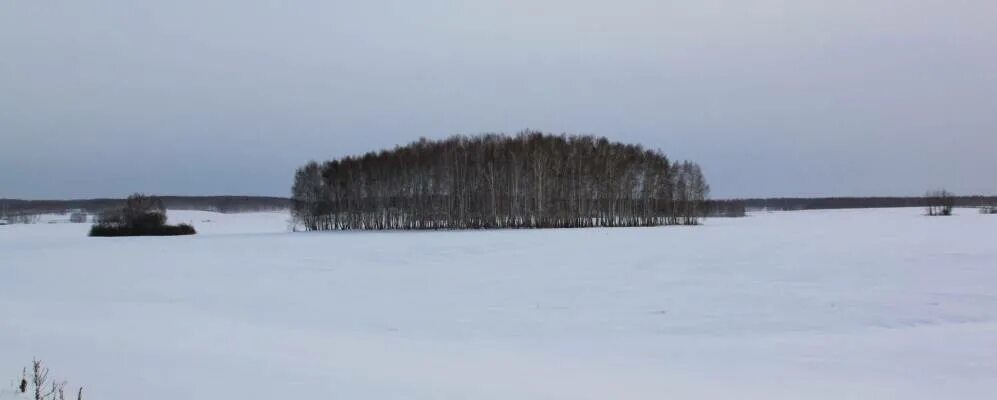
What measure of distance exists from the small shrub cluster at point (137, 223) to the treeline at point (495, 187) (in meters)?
12.6

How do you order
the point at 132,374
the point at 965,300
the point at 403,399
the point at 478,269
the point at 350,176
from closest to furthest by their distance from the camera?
the point at 403,399 → the point at 132,374 → the point at 965,300 → the point at 478,269 → the point at 350,176

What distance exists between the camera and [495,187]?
2238 inches

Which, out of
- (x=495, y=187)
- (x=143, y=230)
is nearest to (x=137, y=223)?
(x=143, y=230)

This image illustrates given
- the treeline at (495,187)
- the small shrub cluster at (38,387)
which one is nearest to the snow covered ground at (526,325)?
the small shrub cluster at (38,387)

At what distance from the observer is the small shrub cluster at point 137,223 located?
54.0 meters

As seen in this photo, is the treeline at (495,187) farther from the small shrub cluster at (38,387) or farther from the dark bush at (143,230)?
the small shrub cluster at (38,387)

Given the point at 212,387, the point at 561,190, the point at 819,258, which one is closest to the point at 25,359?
the point at 212,387

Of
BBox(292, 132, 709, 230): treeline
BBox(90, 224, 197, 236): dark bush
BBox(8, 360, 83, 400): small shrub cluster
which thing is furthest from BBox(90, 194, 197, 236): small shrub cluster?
BBox(8, 360, 83, 400): small shrub cluster

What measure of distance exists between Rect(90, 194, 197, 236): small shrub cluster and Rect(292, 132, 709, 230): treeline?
12586 mm

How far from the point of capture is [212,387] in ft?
20.7

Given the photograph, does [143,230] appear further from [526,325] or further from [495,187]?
[526,325]

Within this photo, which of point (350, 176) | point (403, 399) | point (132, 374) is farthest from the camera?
point (350, 176)

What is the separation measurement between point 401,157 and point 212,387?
55.5m

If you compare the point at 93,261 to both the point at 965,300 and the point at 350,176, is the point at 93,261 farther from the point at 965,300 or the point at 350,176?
the point at 350,176
